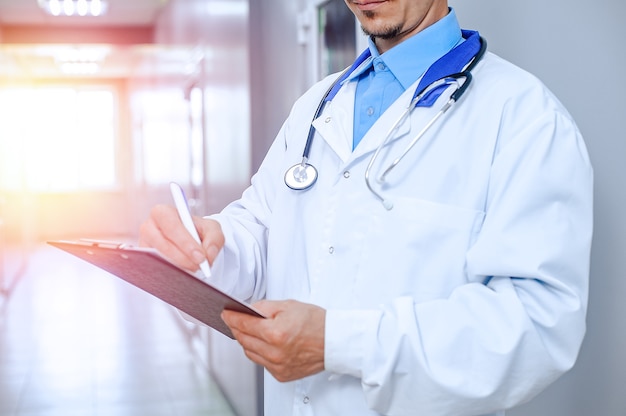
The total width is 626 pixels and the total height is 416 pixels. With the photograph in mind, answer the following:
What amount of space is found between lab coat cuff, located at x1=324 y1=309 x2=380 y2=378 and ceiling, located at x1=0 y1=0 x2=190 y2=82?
5.07 meters

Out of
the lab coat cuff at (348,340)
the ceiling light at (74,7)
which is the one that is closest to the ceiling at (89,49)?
the ceiling light at (74,7)

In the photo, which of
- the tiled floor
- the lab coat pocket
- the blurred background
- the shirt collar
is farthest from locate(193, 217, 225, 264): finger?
the tiled floor

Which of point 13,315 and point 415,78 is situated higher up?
point 415,78

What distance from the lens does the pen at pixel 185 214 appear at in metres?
1.08

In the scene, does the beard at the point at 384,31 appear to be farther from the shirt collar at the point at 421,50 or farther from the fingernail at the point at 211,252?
the fingernail at the point at 211,252

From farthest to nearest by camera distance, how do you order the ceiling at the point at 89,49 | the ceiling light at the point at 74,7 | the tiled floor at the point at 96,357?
the ceiling at the point at 89,49
the ceiling light at the point at 74,7
the tiled floor at the point at 96,357

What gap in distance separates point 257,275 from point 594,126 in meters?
0.64

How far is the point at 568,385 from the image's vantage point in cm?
133

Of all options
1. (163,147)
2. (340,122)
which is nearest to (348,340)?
(340,122)

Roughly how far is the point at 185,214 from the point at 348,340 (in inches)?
12.5

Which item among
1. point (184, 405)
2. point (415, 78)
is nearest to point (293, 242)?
point (415, 78)

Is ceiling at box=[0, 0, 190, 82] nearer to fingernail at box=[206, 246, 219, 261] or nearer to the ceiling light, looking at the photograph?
the ceiling light

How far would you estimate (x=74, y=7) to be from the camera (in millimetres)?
7855

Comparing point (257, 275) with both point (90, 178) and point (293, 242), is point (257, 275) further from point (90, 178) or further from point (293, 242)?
point (90, 178)
